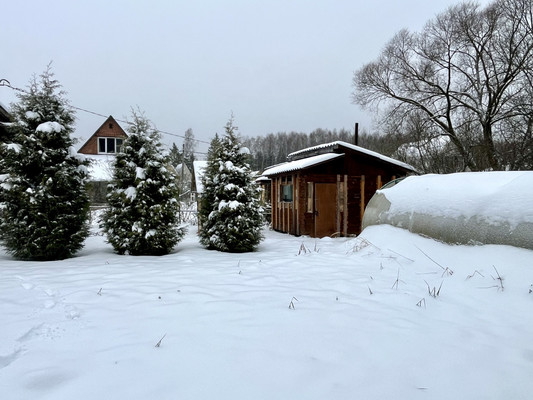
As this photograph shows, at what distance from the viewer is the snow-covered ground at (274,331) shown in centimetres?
215

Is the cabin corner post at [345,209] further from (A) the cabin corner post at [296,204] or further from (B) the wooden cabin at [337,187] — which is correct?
(A) the cabin corner post at [296,204]

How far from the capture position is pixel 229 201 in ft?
24.8

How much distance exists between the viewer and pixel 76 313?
3256mm

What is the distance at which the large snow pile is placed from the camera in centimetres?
462

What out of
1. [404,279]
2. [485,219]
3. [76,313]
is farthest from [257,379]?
[485,219]

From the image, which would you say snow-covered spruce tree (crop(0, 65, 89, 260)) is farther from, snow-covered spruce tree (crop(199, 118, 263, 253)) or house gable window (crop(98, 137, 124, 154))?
house gable window (crop(98, 137, 124, 154))

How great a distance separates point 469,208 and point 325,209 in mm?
6812

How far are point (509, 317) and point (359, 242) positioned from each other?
3.85 m

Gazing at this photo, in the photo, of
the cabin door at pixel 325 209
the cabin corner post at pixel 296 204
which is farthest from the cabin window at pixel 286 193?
the cabin door at pixel 325 209

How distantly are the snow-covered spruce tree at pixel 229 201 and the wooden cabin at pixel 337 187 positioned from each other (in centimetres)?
397

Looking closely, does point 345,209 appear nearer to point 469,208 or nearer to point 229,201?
point 229,201

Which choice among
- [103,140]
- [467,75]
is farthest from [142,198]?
[103,140]

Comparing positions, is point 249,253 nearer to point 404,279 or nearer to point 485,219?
point 404,279

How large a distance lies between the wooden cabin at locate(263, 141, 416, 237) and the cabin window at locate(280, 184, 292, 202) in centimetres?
44
